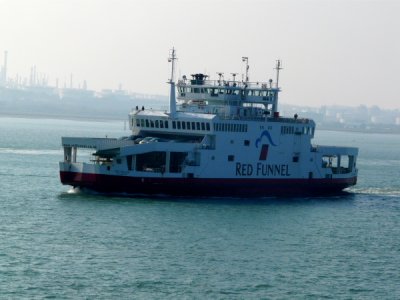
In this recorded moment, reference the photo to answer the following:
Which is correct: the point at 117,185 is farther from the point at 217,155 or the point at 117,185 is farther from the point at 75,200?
the point at 217,155

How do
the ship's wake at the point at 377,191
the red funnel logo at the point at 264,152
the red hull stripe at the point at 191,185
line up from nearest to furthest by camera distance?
1. the red hull stripe at the point at 191,185
2. the red funnel logo at the point at 264,152
3. the ship's wake at the point at 377,191

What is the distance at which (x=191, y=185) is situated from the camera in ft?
200

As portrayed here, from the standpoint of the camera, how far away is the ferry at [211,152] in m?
59.5

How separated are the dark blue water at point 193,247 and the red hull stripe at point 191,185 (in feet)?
3.15

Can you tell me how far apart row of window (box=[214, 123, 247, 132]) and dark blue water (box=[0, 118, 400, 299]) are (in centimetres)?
494

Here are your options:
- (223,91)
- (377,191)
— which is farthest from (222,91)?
(377,191)

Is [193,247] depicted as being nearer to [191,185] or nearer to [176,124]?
[191,185]

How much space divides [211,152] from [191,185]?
275 centimetres

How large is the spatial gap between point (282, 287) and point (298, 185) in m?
30.3

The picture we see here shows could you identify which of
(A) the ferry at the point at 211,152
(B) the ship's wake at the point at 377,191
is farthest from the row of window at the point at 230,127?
(B) the ship's wake at the point at 377,191

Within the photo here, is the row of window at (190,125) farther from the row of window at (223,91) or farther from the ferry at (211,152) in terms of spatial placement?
the row of window at (223,91)

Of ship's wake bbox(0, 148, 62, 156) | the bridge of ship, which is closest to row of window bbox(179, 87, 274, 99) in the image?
the bridge of ship

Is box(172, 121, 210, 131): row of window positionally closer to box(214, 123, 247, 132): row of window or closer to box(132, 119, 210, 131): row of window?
box(132, 119, 210, 131): row of window

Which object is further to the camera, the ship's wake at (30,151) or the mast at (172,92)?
the ship's wake at (30,151)
